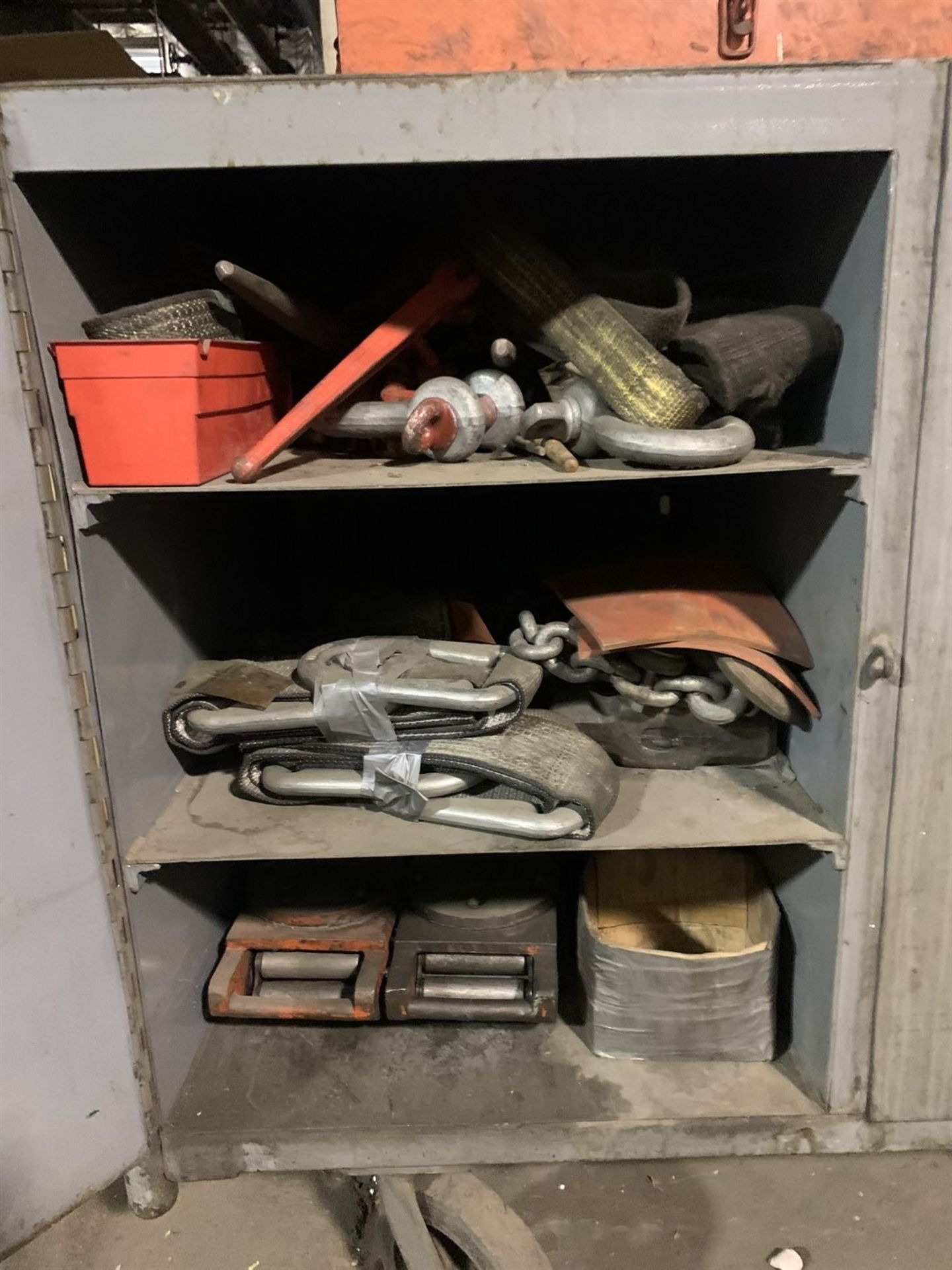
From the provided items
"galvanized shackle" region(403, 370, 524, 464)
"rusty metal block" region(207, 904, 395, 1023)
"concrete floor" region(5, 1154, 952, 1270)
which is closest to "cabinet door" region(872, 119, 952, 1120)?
"concrete floor" region(5, 1154, 952, 1270)

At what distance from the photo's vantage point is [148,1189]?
111cm

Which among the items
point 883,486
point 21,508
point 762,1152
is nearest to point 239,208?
point 21,508

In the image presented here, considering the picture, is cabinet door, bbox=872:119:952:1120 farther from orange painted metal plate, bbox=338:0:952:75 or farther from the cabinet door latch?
orange painted metal plate, bbox=338:0:952:75

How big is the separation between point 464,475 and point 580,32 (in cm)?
46

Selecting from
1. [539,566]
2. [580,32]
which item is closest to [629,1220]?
[539,566]

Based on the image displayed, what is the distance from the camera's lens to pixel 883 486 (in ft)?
3.00

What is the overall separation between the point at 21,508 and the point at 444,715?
52 cm

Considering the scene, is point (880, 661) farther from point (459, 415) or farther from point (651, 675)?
point (459, 415)

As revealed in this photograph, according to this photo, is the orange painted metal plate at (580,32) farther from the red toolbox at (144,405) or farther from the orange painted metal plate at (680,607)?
the orange painted metal plate at (680,607)

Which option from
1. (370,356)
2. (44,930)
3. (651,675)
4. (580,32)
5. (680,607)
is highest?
(580,32)

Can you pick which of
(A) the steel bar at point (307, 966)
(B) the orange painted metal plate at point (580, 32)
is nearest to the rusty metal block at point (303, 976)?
(A) the steel bar at point (307, 966)

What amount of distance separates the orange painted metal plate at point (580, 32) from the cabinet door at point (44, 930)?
0.48 m

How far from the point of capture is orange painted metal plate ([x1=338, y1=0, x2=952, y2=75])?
2.86 ft

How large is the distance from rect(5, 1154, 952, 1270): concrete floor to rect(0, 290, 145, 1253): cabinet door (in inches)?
4.2
